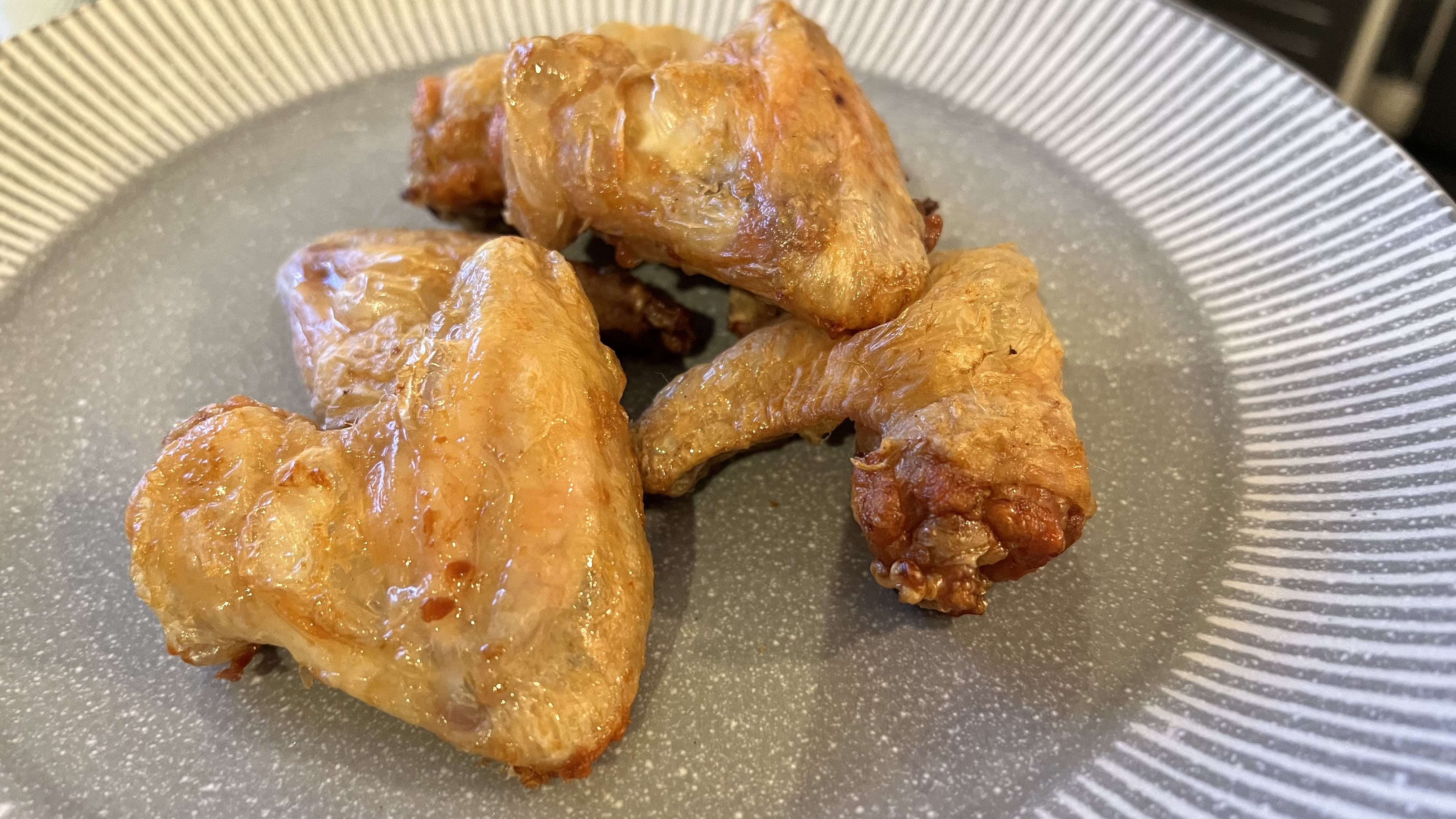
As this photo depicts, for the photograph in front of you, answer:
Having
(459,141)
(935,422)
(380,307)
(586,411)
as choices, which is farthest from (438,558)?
(459,141)

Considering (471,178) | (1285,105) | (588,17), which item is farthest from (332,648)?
(1285,105)

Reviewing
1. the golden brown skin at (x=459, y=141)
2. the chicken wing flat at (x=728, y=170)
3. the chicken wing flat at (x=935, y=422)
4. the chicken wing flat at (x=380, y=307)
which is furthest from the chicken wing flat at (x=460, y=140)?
the chicken wing flat at (x=935, y=422)

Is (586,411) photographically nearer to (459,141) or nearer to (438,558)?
(438,558)

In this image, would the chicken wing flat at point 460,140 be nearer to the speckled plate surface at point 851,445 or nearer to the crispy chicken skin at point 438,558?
the speckled plate surface at point 851,445

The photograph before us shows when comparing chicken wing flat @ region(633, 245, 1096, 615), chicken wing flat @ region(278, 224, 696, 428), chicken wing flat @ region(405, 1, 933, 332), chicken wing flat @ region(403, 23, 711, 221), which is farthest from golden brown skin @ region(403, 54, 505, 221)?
chicken wing flat @ region(633, 245, 1096, 615)

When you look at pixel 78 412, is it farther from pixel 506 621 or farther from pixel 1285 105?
pixel 1285 105

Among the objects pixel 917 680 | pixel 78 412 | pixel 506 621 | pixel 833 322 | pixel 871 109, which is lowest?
pixel 917 680

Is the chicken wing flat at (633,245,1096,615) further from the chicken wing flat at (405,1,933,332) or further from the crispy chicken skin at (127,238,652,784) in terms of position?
the crispy chicken skin at (127,238,652,784)
